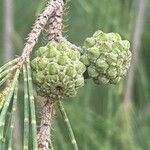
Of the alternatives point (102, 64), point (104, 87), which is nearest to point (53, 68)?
point (102, 64)

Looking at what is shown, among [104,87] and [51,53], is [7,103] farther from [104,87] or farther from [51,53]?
[104,87]

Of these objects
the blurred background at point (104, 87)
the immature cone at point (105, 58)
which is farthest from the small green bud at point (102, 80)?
the blurred background at point (104, 87)

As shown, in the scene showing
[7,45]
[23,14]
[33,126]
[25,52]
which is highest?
[23,14]

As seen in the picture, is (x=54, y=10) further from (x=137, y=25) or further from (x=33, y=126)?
(x=137, y=25)

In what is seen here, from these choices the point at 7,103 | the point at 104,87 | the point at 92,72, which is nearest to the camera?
the point at 7,103

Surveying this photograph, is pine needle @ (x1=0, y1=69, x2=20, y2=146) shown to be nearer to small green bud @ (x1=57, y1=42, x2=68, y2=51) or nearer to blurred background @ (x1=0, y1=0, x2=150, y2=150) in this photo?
small green bud @ (x1=57, y1=42, x2=68, y2=51)

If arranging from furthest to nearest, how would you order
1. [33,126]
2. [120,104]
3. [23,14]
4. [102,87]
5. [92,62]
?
[23,14] < [102,87] < [120,104] < [92,62] < [33,126]

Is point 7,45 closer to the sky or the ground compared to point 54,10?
closer to the sky

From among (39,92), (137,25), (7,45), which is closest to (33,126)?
(39,92)
